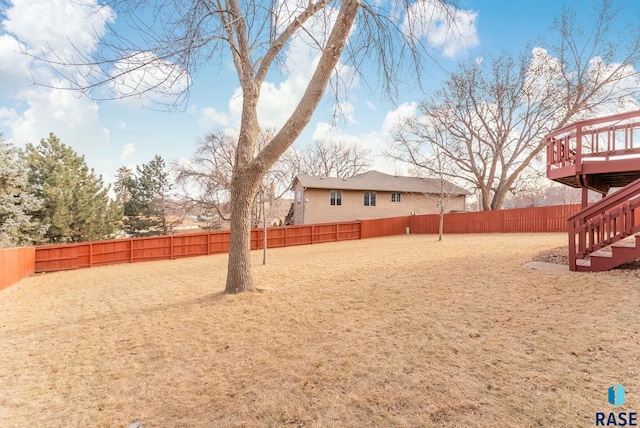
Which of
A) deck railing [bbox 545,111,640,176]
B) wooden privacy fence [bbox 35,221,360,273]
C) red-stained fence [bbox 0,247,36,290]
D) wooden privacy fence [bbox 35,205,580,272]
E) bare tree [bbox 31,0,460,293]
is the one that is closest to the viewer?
bare tree [bbox 31,0,460,293]

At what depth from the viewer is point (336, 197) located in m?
22.3

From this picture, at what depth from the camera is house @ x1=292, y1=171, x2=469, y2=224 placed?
21.7m

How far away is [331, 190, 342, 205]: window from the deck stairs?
588 inches

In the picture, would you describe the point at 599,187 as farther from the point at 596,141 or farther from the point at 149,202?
the point at 149,202

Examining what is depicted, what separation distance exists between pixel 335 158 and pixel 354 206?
12711mm

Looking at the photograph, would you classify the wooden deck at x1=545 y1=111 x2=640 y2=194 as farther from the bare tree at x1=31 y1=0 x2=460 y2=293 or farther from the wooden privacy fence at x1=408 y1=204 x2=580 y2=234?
the wooden privacy fence at x1=408 y1=204 x2=580 y2=234

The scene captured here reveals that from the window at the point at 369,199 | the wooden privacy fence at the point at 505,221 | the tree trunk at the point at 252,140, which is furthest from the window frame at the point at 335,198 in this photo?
the tree trunk at the point at 252,140

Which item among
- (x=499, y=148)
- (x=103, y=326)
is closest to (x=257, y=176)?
(x=103, y=326)

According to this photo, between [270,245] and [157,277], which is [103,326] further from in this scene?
[270,245]

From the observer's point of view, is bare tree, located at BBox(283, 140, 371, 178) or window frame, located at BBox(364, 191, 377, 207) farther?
bare tree, located at BBox(283, 140, 371, 178)

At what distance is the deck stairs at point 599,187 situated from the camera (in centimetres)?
528

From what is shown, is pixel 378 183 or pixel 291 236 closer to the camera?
pixel 291 236

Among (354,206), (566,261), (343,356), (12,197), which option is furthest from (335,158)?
(343,356)

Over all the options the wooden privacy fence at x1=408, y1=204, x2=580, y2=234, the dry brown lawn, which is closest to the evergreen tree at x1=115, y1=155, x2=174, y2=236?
the wooden privacy fence at x1=408, y1=204, x2=580, y2=234
